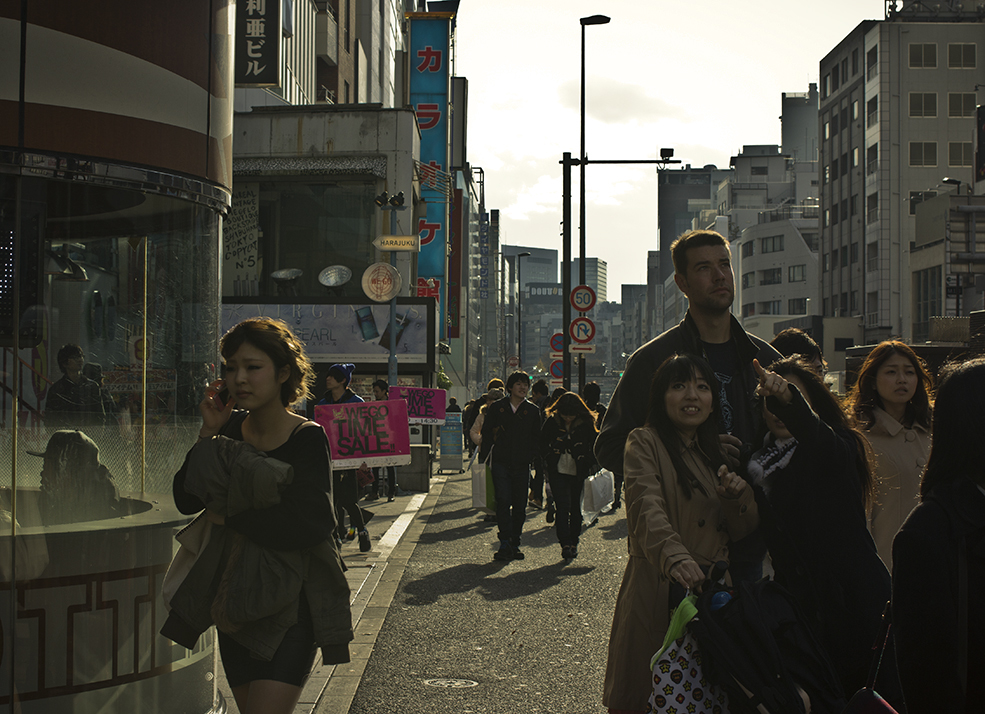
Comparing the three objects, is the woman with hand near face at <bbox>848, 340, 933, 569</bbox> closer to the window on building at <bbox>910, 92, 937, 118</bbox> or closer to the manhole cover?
the manhole cover

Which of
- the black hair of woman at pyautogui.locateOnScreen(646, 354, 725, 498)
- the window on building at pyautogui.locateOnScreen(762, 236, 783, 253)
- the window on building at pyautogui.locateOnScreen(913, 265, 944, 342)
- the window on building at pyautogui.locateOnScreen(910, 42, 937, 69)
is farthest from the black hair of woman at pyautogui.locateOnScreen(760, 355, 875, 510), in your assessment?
the window on building at pyautogui.locateOnScreen(762, 236, 783, 253)

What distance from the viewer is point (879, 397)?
5559mm

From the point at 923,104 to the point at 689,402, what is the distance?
221 ft

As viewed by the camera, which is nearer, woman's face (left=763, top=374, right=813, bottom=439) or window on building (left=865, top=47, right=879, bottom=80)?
woman's face (left=763, top=374, right=813, bottom=439)

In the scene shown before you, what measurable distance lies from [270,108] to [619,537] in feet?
63.3

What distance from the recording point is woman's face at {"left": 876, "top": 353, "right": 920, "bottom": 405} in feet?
18.0

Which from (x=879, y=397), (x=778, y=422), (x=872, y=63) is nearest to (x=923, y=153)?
(x=872, y=63)

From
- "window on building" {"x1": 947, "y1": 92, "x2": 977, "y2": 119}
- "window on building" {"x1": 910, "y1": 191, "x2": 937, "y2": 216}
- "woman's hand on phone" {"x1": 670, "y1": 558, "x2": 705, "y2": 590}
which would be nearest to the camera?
"woman's hand on phone" {"x1": 670, "y1": 558, "x2": 705, "y2": 590}

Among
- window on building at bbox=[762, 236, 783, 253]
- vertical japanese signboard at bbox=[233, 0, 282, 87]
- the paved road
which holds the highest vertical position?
window on building at bbox=[762, 236, 783, 253]

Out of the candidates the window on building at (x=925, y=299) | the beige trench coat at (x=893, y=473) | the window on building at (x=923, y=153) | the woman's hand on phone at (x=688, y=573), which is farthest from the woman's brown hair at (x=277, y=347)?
the window on building at (x=923, y=153)

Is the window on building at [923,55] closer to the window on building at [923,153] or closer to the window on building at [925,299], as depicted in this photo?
the window on building at [923,153]

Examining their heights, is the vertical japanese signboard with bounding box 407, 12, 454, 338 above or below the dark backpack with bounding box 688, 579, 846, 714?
above

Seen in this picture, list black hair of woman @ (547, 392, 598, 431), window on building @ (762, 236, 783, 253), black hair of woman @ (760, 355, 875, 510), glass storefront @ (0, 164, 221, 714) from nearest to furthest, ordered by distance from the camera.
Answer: black hair of woman @ (760, 355, 875, 510)
glass storefront @ (0, 164, 221, 714)
black hair of woman @ (547, 392, 598, 431)
window on building @ (762, 236, 783, 253)

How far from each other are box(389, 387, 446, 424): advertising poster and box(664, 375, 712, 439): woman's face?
659 inches
